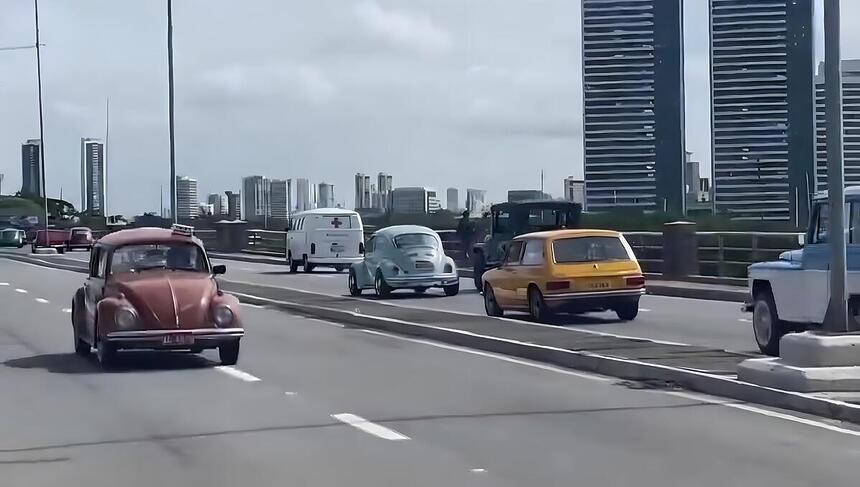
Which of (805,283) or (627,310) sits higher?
(805,283)

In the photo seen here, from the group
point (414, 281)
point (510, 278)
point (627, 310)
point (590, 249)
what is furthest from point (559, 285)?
point (414, 281)

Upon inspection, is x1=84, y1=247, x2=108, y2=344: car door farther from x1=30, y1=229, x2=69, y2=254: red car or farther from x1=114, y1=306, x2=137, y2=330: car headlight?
x1=30, y1=229, x2=69, y2=254: red car

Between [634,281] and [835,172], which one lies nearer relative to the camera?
[835,172]

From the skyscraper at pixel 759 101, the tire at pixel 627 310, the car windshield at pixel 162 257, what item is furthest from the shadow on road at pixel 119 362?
the skyscraper at pixel 759 101

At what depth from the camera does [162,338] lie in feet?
49.4

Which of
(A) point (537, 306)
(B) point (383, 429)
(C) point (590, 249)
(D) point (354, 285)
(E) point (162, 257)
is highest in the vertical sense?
(E) point (162, 257)

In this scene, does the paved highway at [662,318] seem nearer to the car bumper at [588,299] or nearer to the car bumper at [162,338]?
the car bumper at [588,299]

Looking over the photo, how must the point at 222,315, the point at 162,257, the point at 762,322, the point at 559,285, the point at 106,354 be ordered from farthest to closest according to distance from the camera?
1. the point at 559,285
2. the point at 162,257
3. the point at 762,322
4. the point at 106,354
5. the point at 222,315

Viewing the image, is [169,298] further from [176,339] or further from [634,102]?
[634,102]

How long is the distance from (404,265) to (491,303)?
20.8ft

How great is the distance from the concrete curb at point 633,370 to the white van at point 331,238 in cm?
2168

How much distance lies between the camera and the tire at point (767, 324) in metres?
15.6

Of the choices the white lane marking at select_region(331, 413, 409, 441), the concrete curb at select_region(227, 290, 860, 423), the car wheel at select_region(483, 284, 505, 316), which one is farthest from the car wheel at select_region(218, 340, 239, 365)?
the car wheel at select_region(483, 284, 505, 316)

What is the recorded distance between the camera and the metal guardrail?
3044 cm
